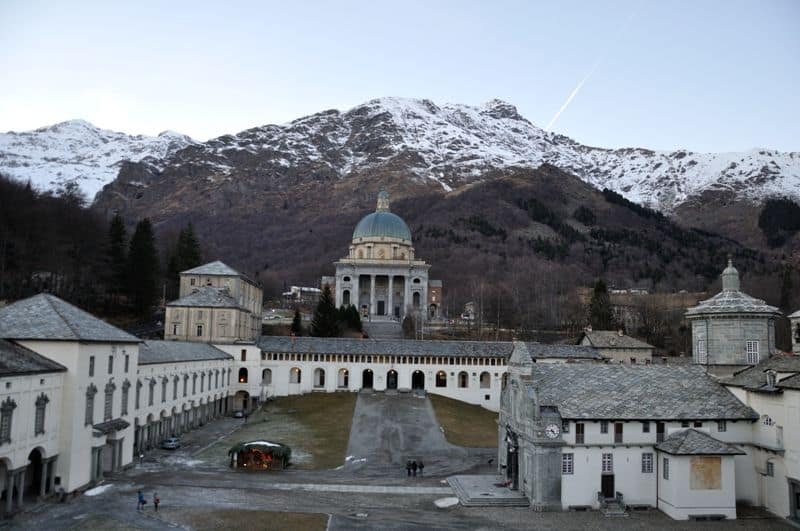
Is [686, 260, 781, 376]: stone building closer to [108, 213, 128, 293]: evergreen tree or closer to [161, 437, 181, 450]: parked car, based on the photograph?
[161, 437, 181, 450]: parked car

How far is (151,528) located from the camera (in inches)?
1570

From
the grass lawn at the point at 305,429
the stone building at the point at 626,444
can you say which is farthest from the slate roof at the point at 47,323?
the stone building at the point at 626,444

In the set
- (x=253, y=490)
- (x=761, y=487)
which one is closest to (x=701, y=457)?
(x=761, y=487)

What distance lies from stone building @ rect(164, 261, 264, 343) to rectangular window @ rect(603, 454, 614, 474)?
58057 mm

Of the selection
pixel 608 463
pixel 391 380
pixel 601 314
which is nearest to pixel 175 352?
pixel 391 380

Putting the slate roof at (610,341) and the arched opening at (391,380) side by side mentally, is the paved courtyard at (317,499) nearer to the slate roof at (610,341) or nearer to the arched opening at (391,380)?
the arched opening at (391,380)

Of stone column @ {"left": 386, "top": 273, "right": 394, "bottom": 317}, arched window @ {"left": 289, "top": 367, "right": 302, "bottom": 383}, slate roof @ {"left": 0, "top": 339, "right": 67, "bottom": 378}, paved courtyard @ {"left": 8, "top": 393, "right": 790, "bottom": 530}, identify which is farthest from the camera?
stone column @ {"left": 386, "top": 273, "right": 394, "bottom": 317}

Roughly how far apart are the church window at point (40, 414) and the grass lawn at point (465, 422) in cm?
3858

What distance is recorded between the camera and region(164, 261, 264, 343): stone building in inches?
3629

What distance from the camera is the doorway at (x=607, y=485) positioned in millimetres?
47219

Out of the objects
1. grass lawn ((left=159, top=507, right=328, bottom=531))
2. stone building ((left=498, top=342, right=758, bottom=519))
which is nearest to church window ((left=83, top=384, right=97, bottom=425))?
grass lawn ((left=159, top=507, right=328, bottom=531))

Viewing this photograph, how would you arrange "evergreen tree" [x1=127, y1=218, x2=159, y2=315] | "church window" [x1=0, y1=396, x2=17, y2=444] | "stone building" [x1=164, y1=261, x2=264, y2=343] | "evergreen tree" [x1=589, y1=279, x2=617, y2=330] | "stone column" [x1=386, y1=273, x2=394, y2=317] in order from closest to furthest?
1. "church window" [x1=0, y1=396, x2=17, y2=444]
2. "stone building" [x1=164, y1=261, x2=264, y2=343]
3. "evergreen tree" [x1=127, y1=218, x2=159, y2=315]
4. "evergreen tree" [x1=589, y1=279, x2=617, y2=330]
5. "stone column" [x1=386, y1=273, x2=394, y2=317]

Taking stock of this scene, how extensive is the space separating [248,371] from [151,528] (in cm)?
5433

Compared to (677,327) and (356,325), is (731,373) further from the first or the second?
(677,327)
